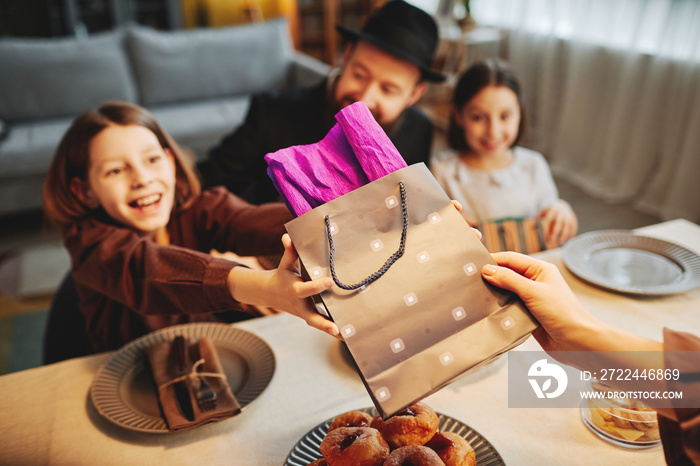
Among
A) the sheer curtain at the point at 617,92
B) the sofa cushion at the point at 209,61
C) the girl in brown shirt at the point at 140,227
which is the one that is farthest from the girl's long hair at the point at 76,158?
the sheer curtain at the point at 617,92

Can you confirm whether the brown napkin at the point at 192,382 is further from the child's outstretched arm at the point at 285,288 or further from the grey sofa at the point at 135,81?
the grey sofa at the point at 135,81

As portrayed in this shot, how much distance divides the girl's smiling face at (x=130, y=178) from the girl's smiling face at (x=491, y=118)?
3.55 feet

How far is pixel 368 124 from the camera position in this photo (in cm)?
68

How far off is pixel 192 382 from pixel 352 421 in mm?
300

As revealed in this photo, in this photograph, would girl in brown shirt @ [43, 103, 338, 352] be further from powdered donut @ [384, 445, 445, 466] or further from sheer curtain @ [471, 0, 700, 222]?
sheer curtain @ [471, 0, 700, 222]

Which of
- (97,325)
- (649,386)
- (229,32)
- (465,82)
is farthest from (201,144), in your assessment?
(649,386)

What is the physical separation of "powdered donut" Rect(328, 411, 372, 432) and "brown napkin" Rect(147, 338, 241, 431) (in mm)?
177

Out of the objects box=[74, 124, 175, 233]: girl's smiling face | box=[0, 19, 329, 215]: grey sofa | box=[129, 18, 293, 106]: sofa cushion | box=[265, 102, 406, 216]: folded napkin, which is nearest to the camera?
box=[265, 102, 406, 216]: folded napkin

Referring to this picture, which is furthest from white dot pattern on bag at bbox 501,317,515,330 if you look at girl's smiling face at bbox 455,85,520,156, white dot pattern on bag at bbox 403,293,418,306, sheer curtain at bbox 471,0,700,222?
sheer curtain at bbox 471,0,700,222

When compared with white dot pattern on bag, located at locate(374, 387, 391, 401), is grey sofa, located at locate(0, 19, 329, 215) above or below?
below

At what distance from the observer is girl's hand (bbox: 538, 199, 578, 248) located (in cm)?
158

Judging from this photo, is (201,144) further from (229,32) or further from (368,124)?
(368,124)

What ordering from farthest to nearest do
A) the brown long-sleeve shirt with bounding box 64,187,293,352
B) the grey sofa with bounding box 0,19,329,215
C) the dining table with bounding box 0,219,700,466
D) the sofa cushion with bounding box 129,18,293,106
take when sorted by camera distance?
the sofa cushion with bounding box 129,18,293,106 → the grey sofa with bounding box 0,19,329,215 → the brown long-sleeve shirt with bounding box 64,187,293,352 → the dining table with bounding box 0,219,700,466

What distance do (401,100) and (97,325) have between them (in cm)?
104
